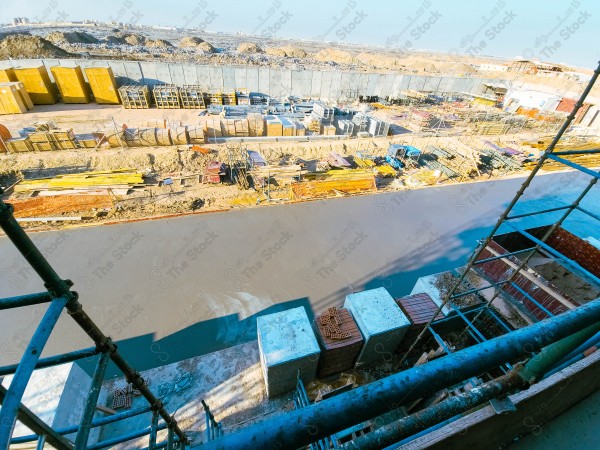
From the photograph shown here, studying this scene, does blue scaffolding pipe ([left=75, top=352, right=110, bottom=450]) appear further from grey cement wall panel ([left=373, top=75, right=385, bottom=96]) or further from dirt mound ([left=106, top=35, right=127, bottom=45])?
dirt mound ([left=106, top=35, right=127, bottom=45])

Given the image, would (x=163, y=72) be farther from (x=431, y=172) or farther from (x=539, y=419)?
(x=539, y=419)

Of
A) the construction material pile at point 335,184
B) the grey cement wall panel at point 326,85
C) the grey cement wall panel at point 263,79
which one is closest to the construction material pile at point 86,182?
Answer: the construction material pile at point 335,184

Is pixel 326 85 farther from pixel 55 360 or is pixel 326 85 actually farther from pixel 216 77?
pixel 55 360

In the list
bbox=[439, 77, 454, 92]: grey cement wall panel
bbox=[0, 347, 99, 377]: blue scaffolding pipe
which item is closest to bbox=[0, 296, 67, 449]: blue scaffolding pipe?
bbox=[0, 347, 99, 377]: blue scaffolding pipe

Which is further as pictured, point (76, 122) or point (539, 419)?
point (76, 122)

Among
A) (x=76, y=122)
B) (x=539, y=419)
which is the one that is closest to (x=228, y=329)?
(x=539, y=419)

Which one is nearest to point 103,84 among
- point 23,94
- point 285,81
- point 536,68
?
point 23,94

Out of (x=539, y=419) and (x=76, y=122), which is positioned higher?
(x=539, y=419)
